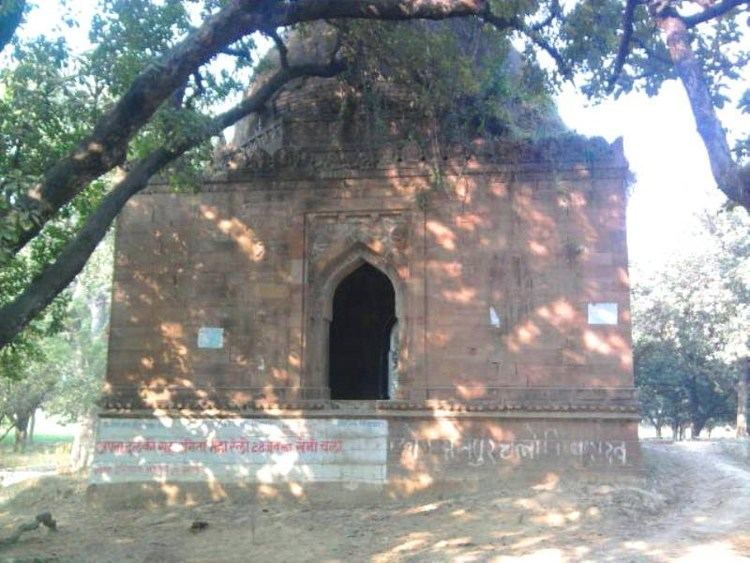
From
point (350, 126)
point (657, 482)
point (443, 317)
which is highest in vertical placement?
point (350, 126)

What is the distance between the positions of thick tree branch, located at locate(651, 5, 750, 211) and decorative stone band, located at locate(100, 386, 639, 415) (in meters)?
4.72

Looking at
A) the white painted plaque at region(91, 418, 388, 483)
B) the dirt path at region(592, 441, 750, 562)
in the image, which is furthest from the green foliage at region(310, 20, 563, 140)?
the dirt path at region(592, 441, 750, 562)

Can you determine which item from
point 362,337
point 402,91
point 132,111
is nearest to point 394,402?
point 402,91

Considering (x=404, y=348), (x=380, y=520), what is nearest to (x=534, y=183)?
(x=404, y=348)

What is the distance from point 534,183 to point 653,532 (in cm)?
506

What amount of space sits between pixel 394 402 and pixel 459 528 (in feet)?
7.09

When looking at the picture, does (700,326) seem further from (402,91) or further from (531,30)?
(531,30)

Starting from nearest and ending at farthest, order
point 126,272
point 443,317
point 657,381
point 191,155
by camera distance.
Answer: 1. point 191,155
2. point 443,317
3. point 126,272
4. point 657,381

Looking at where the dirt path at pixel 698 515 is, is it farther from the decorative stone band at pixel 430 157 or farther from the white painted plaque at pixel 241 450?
the decorative stone band at pixel 430 157

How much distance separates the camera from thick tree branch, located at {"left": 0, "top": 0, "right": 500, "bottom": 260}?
23.7 ft

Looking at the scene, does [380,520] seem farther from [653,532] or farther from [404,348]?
[653,532]

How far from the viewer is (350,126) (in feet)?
40.2

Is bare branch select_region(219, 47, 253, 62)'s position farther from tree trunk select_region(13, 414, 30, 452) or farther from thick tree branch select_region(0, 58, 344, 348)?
tree trunk select_region(13, 414, 30, 452)

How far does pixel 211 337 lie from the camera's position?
11578 mm
